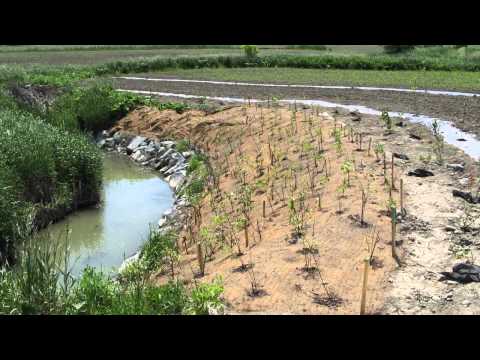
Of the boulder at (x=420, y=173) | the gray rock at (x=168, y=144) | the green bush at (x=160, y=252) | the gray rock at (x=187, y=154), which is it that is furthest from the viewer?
the gray rock at (x=168, y=144)

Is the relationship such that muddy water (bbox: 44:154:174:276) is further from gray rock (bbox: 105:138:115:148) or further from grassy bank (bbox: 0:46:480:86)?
grassy bank (bbox: 0:46:480:86)

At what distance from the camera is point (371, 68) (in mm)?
33844

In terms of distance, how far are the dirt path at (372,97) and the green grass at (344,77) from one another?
288 centimetres

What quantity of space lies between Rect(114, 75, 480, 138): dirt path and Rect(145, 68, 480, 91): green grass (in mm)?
2880

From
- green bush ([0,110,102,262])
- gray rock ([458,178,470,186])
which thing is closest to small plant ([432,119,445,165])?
gray rock ([458,178,470,186])

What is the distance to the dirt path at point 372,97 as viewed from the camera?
650 inches

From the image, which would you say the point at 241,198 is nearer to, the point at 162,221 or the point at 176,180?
the point at 162,221

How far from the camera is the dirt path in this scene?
16500 millimetres

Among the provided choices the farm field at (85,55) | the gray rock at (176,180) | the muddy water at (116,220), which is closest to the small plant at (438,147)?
the muddy water at (116,220)

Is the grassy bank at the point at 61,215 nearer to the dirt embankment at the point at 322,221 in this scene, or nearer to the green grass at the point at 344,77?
the dirt embankment at the point at 322,221

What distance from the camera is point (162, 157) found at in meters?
18.4

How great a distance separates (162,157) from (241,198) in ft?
27.0
